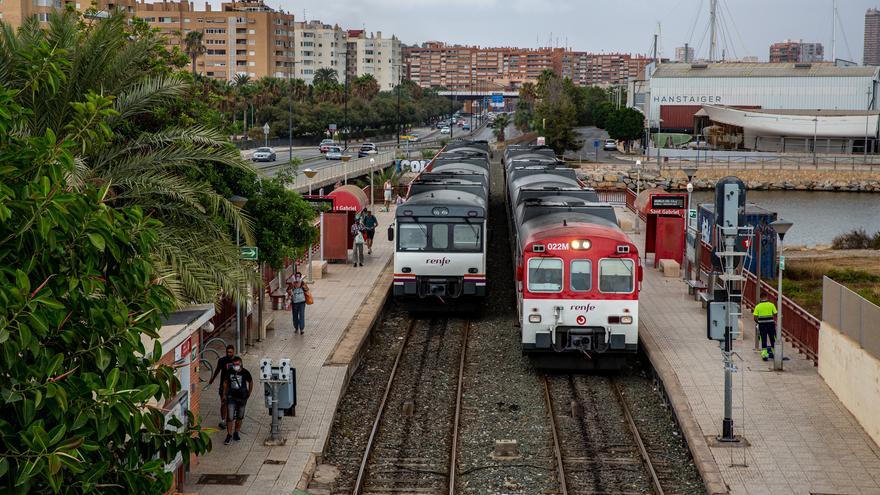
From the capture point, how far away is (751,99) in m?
108

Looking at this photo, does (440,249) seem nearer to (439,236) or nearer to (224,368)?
(439,236)

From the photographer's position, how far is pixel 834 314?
18047 millimetres

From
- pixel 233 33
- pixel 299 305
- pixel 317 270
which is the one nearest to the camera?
pixel 299 305

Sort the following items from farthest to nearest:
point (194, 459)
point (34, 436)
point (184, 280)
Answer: point (184, 280)
point (194, 459)
point (34, 436)

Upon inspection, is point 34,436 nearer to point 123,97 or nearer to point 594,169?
point 123,97

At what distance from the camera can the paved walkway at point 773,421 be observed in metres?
13.7

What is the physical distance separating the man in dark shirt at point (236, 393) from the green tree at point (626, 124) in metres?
90.5

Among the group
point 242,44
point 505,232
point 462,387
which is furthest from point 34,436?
point 242,44

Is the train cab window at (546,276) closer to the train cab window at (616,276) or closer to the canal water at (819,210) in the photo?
the train cab window at (616,276)

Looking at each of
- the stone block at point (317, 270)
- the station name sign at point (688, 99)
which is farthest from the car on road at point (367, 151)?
the stone block at point (317, 270)

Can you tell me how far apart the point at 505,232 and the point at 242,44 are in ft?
382

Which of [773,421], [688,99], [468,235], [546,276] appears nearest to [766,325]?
[773,421]

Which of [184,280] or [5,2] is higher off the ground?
[5,2]

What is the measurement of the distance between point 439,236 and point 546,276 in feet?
16.7
